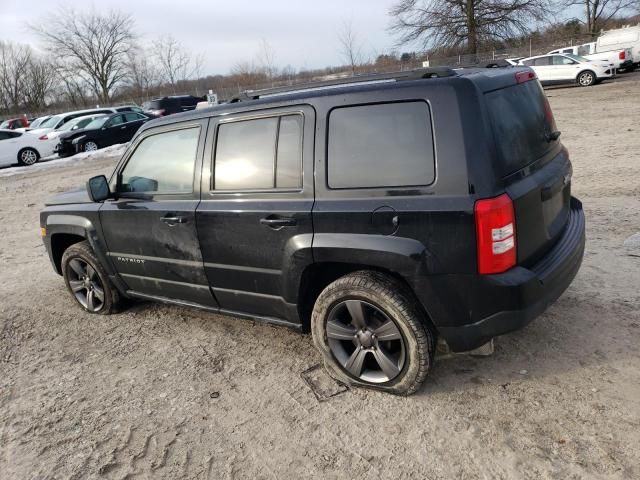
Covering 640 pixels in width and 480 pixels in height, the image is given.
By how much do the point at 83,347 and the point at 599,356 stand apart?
153 inches

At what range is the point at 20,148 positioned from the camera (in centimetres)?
1781

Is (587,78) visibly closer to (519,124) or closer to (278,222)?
(519,124)

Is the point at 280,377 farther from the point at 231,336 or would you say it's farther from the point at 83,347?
the point at 83,347

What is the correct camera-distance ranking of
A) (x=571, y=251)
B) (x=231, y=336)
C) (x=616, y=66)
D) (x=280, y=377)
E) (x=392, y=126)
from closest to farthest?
1. (x=392, y=126)
2. (x=571, y=251)
3. (x=280, y=377)
4. (x=231, y=336)
5. (x=616, y=66)

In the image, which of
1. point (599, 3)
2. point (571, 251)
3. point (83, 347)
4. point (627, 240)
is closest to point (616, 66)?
point (627, 240)

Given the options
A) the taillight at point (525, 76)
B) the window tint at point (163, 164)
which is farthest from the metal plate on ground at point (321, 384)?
the taillight at point (525, 76)

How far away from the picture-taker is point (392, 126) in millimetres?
2756

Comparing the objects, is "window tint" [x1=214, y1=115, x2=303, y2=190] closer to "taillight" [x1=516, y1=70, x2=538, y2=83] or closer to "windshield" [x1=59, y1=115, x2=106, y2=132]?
"taillight" [x1=516, y1=70, x2=538, y2=83]

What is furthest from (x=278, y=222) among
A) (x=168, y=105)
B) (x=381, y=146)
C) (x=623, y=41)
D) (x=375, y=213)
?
(x=623, y=41)

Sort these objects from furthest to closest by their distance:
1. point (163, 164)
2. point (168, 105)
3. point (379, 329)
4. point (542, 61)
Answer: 1. point (168, 105)
2. point (542, 61)
3. point (163, 164)
4. point (379, 329)

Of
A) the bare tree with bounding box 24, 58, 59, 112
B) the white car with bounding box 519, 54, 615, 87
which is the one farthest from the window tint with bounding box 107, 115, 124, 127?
the bare tree with bounding box 24, 58, 59, 112

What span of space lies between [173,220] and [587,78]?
76.7ft

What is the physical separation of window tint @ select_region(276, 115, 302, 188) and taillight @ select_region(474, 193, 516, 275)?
44.7 inches

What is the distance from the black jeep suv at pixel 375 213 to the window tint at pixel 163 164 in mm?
17
